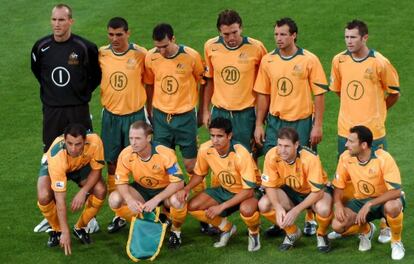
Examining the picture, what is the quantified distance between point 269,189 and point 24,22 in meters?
7.81

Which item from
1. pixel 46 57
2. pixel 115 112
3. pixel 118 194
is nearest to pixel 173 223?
pixel 118 194

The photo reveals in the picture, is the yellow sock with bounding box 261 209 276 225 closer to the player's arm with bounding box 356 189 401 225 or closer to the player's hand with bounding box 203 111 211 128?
the player's arm with bounding box 356 189 401 225

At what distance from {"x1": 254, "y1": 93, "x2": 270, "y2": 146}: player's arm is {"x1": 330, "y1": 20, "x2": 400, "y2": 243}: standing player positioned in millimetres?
793

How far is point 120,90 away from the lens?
11602mm

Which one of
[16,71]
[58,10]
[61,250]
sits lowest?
[61,250]

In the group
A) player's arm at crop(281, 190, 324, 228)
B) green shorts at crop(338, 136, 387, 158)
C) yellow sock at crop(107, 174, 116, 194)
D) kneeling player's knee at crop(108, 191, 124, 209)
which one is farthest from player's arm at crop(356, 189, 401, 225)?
yellow sock at crop(107, 174, 116, 194)

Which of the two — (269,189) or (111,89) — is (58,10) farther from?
(269,189)

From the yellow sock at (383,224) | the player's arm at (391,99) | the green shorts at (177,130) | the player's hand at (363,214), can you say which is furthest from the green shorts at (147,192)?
the player's arm at (391,99)

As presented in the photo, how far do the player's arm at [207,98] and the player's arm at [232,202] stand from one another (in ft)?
3.77

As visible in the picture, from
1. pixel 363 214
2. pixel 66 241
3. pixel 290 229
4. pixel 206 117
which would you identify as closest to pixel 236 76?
pixel 206 117

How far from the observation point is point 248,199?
10.8m

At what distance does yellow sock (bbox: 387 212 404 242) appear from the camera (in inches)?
405

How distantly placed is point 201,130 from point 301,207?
12.7 ft

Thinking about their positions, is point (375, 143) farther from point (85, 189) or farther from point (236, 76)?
→ point (85, 189)
